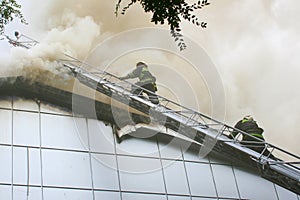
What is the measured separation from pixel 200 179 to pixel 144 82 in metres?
2.26

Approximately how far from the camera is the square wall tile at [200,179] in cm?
1040

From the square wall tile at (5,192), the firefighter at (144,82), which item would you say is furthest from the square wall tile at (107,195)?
the firefighter at (144,82)

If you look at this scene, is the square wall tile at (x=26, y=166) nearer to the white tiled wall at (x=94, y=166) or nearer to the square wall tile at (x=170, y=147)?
the white tiled wall at (x=94, y=166)

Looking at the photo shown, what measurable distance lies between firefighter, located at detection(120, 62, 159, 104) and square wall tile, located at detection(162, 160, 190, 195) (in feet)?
4.19

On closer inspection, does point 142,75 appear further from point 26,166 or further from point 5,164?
point 5,164

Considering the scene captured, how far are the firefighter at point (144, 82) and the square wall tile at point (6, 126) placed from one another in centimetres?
263

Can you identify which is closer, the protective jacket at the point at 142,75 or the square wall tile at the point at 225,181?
the square wall tile at the point at 225,181

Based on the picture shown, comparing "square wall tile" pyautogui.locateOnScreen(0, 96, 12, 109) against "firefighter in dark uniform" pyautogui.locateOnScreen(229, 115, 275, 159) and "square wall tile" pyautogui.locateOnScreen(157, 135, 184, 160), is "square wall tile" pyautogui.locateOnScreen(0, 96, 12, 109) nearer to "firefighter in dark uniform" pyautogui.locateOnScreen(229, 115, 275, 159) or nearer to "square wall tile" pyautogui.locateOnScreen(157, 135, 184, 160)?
"square wall tile" pyautogui.locateOnScreen(157, 135, 184, 160)

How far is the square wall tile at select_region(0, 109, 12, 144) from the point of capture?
29.1ft

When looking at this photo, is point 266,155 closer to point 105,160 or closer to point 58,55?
point 105,160

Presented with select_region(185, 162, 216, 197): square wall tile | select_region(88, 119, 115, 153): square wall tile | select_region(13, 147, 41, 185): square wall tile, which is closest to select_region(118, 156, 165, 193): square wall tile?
select_region(88, 119, 115, 153): square wall tile

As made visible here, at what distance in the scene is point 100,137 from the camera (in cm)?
1003

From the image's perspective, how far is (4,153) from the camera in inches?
342

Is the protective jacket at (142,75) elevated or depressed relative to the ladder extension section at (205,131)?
elevated
